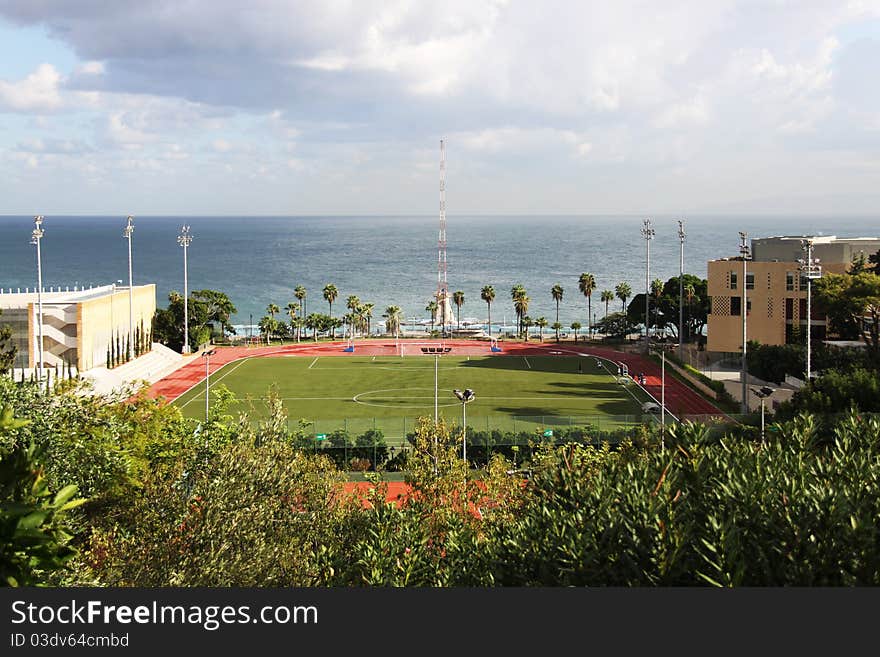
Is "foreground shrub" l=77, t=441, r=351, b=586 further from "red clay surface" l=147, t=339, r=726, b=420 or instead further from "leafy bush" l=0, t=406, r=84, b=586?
"red clay surface" l=147, t=339, r=726, b=420

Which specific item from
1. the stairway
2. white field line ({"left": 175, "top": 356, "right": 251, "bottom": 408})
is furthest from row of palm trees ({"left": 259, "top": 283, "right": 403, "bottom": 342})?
the stairway

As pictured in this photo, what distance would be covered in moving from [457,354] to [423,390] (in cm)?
2220

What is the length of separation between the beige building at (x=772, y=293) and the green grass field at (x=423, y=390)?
1148 cm

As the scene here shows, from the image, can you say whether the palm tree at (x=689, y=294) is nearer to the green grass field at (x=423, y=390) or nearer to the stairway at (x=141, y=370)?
the green grass field at (x=423, y=390)

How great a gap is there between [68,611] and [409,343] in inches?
3536

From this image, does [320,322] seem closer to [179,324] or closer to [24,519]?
[179,324]

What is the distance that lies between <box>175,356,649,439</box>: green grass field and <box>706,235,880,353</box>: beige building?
1148 centimetres

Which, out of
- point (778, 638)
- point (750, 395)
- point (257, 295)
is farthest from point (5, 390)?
point (257, 295)

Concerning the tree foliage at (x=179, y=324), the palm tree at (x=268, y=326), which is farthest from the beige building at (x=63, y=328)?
the palm tree at (x=268, y=326)

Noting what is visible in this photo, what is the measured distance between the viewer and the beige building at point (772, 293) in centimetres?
7200

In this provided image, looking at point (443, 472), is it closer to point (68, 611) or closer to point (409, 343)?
point (68, 611)

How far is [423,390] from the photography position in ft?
221

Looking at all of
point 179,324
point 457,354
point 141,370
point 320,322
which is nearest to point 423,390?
point 457,354

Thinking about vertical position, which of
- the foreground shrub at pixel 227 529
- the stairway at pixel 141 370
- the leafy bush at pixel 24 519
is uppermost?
the leafy bush at pixel 24 519
